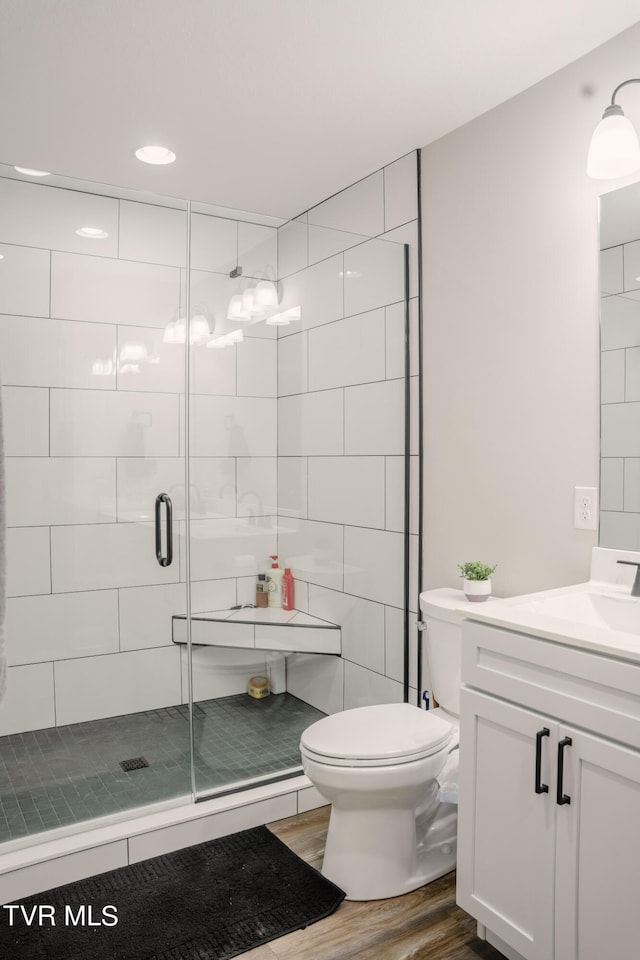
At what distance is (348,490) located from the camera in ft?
8.96

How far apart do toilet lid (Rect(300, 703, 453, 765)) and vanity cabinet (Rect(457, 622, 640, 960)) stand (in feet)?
0.76

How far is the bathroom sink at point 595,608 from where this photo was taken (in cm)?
182

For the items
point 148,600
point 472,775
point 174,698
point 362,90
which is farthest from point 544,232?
point 174,698

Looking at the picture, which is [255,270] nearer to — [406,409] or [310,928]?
[406,409]

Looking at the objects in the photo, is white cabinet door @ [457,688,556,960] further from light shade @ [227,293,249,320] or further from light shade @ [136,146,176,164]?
light shade @ [136,146,176,164]

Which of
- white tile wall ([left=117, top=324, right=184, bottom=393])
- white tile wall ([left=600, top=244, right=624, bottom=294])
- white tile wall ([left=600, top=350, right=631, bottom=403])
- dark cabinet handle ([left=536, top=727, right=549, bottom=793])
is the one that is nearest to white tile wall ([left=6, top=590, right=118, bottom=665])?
white tile wall ([left=117, top=324, right=184, bottom=393])

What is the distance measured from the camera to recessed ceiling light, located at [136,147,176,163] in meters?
2.64

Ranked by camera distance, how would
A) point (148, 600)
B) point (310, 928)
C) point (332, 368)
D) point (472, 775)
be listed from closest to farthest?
point (472, 775), point (310, 928), point (148, 600), point (332, 368)

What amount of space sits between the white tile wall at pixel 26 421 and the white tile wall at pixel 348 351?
99cm

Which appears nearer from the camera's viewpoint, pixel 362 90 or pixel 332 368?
pixel 362 90

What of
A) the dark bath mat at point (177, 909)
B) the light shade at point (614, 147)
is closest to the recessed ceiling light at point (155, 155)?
the light shade at point (614, 147)

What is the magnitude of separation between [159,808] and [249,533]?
3.23 ft

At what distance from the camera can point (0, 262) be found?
2129 millimetres

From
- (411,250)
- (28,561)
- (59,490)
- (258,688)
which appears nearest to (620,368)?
(411,250)
